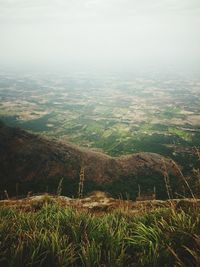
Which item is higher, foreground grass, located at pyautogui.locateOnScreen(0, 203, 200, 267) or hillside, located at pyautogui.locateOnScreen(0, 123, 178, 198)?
foreground grass, located at pyautogui.locateOnScreen(0, 203, 200, 267)

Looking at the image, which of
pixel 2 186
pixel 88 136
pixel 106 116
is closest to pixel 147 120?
pixel 106 116

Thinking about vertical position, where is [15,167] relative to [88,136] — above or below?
above

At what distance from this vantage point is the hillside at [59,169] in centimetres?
3972

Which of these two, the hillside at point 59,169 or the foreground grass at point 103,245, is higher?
the foreground grass at point 103,245

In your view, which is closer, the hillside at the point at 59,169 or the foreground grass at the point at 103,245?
the foreground grass at the point at 103,245

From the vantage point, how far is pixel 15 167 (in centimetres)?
4128

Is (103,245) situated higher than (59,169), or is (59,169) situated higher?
(103,245)

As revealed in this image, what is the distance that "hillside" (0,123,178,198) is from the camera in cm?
3972

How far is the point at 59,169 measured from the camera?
4234 centimetres

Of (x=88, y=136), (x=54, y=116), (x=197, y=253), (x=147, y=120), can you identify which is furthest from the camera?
(x=54, y=116)

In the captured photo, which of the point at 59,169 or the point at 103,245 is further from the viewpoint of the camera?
the point at 59,169

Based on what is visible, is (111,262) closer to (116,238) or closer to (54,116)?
(116,238)

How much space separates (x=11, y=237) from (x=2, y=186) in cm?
3390

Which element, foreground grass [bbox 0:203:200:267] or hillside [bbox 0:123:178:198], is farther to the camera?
hillside [bbox 0:123:178:198]
